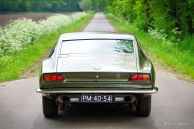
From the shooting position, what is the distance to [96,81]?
295 inches

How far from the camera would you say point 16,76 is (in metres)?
13.5

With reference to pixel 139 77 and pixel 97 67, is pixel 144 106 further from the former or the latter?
pixel 97 67

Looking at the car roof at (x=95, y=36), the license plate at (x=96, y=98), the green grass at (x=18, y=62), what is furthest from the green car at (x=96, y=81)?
the green grass at (x=18, y=62)

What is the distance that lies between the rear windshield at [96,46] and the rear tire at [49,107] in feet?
2.83

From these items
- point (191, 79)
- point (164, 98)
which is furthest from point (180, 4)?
point (164, 98)

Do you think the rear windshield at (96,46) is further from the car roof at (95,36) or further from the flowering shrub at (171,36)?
the flowering shrub at (171,36)

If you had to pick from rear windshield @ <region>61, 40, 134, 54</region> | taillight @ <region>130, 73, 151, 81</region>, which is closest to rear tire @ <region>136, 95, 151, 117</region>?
taillight @ <region>130, 73, 151, 81</region>

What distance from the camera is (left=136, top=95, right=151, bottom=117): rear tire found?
26.1 feet

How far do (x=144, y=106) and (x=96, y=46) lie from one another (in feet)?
4.32

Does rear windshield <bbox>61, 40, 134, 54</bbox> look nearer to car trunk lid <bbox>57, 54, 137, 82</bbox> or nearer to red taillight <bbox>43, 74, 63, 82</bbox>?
car trunk lid <bbox>57, 54, 137, 82</bbox>

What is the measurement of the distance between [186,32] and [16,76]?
14.8 meters

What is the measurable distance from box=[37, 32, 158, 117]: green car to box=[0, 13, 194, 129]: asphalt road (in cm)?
30

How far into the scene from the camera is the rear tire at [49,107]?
7.99 metres

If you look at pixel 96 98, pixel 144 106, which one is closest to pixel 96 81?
pixel 96 98
